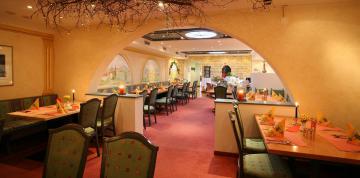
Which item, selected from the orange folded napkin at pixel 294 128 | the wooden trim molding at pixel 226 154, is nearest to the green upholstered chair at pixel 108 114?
the wooden trim molding at pixel 226 154

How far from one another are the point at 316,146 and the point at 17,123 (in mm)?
4522

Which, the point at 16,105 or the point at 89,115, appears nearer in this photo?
the point at 89,115

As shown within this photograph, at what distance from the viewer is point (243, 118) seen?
3496 millimetres

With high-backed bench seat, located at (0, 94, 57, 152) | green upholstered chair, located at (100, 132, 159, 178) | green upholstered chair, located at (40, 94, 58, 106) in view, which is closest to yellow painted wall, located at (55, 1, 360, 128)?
green upholstered chair, located at (100, 132, 159, 178)

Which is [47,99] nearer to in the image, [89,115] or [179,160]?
[89,115]

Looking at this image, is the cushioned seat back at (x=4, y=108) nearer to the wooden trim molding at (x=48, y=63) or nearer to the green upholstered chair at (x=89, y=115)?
the wooden trim molding at (x=48, y=63)

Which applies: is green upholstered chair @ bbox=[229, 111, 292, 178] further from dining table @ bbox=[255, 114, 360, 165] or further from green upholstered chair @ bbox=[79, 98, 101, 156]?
green upholstered chair @ bbox=[79, 98, 101, 156]

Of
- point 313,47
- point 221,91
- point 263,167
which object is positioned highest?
point 313,47

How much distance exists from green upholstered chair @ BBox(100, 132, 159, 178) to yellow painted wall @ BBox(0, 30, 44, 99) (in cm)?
393

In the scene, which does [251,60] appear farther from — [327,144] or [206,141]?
[327,144]

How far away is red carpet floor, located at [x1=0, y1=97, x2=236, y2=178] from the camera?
292 centimetres

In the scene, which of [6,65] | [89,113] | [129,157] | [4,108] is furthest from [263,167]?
[6,65]

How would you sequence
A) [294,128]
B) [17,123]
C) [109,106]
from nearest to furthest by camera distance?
1. [294,128]
2. [17,123]
3. [109,106]

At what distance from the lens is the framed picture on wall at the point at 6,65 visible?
4148 millimetres
